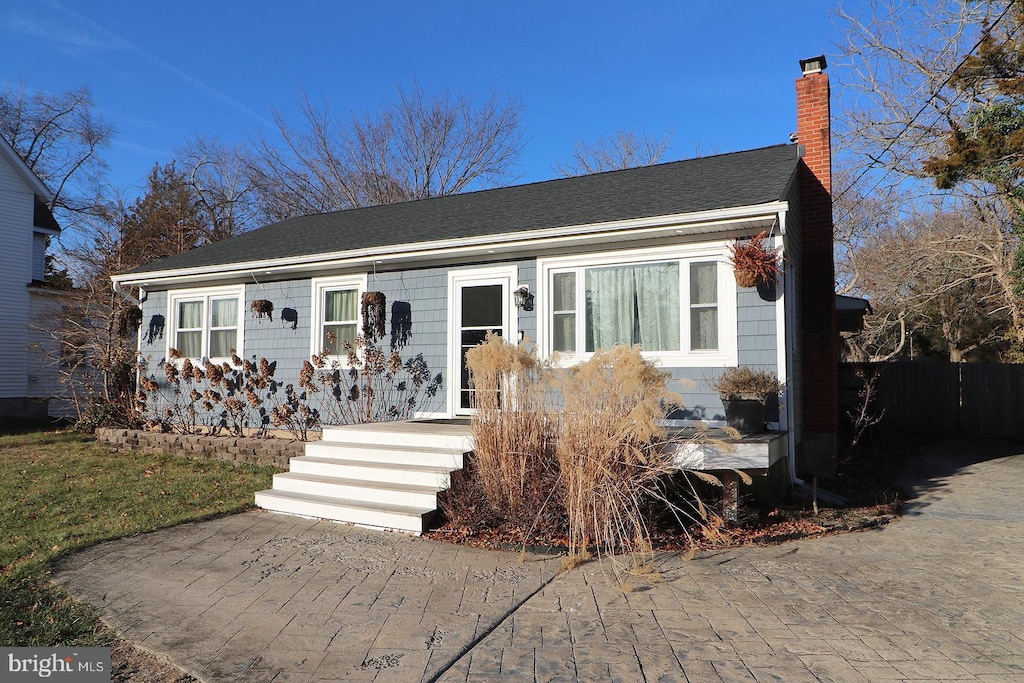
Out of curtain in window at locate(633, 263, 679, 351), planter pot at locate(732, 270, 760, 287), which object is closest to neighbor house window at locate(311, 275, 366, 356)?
curtain in window at locate(633, 263, 679, 351)

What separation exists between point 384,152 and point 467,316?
1729 cm

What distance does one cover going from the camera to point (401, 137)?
950 inches

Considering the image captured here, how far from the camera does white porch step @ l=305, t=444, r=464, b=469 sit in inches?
246

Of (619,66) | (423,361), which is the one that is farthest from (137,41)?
(423,361)

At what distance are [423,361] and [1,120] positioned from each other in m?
25.7

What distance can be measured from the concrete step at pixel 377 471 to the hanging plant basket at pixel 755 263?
12.4 ft

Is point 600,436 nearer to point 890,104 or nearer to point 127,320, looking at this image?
point 127,320

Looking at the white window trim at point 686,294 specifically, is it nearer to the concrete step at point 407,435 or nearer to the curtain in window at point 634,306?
Answer: the curtain in window at point 634,306

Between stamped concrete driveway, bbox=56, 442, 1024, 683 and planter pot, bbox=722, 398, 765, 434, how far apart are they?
1.27m

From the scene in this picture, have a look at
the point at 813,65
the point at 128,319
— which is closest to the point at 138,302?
the point at 128,319

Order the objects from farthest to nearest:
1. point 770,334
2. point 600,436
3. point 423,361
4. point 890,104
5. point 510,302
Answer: point 890,104, point 423,361, point 510,302, point 770,334, point 600,436

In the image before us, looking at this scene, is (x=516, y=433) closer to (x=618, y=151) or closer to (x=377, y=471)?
(x=377, y=471)

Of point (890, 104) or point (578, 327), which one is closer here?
point (578, 327)

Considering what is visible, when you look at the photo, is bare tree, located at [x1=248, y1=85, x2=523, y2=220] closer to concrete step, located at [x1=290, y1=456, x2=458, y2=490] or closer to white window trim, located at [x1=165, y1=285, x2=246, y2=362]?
white window trim, located at [x1=165, y1=285, x2=246, y2=362]
